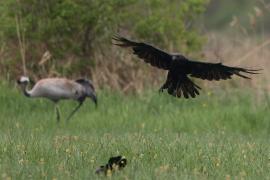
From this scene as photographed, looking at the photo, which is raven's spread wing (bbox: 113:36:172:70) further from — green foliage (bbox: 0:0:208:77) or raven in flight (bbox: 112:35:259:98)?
green foliage (bbox: 0:0:208:77)

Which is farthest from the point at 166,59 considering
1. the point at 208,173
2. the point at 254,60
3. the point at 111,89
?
the point at 254,60

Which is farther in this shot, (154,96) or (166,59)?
(154,96)

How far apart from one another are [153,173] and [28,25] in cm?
→ 945

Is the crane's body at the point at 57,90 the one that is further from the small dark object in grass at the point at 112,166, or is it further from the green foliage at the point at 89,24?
the small dark object in grass at the point at 112,166

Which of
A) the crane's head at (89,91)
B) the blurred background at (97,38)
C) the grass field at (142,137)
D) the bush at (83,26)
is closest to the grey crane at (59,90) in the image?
the crane's head at (89,91)

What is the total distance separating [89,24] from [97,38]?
15.0 inches

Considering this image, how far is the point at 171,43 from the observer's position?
1678cm

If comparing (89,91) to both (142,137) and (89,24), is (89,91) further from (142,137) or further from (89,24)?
(142,137)

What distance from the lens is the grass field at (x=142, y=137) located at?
739cm

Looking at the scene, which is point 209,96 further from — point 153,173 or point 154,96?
point 153,173

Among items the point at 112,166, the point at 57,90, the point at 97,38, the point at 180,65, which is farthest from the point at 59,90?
the point at 112,166

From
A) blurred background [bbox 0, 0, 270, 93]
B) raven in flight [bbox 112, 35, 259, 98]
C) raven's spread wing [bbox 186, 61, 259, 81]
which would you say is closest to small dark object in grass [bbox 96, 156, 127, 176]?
raven in flight [bbox 112, 35, 259, 98]

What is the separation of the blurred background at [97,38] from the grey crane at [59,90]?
1.53m

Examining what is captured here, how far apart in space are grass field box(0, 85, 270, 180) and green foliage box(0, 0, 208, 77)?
66.1 inches
